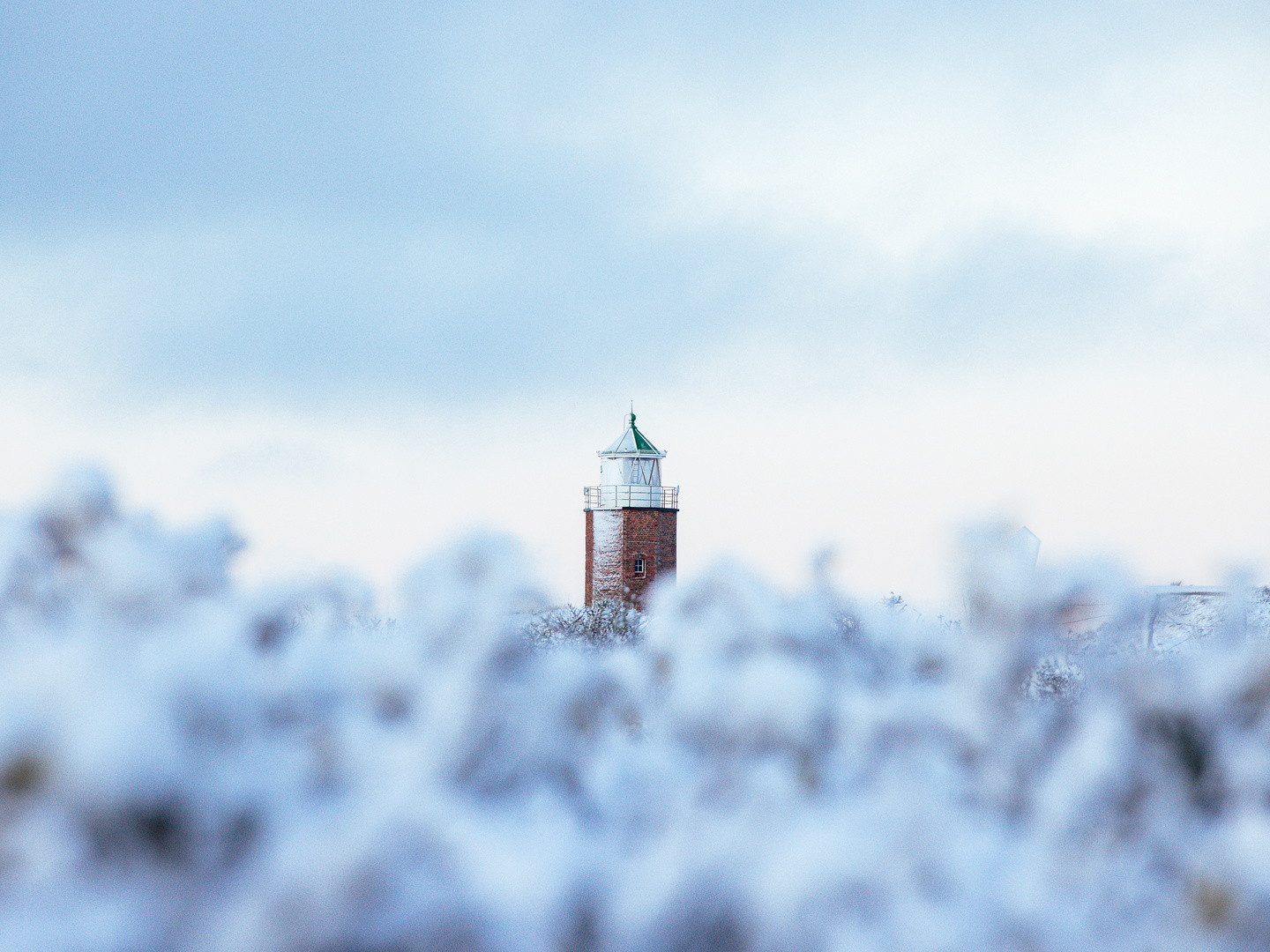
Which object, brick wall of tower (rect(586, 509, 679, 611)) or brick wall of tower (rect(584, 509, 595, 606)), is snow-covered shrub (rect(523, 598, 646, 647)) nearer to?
brick wall of tower (rect(586, 509, 679, 611))

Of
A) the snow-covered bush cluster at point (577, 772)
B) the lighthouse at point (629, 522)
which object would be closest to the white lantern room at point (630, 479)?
the lighthouse at point (629, 522)

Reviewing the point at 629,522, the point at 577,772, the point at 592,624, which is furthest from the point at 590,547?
the point at 577,772

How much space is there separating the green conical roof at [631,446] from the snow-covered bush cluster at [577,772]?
2612cm

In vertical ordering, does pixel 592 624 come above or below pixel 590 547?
below

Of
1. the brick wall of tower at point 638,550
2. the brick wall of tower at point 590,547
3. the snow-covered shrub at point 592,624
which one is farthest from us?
the brick wall of tower at point 590,547

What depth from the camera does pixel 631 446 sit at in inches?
1186

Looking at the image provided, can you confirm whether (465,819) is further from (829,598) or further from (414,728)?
(829,598)

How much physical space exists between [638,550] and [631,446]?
2.85 m

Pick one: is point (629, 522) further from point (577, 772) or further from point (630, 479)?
point (577, 772)

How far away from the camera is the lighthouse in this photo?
2875 cm

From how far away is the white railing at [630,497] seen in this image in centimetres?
2944

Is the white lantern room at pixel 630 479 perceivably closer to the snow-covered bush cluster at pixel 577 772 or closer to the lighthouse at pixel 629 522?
the lighthouse at pixel 629 522

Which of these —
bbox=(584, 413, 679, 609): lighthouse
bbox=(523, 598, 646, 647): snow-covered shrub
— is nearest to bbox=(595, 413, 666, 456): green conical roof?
bbox=(584, 413, 679, 609): lighthouse

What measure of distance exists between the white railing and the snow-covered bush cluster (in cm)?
2547
